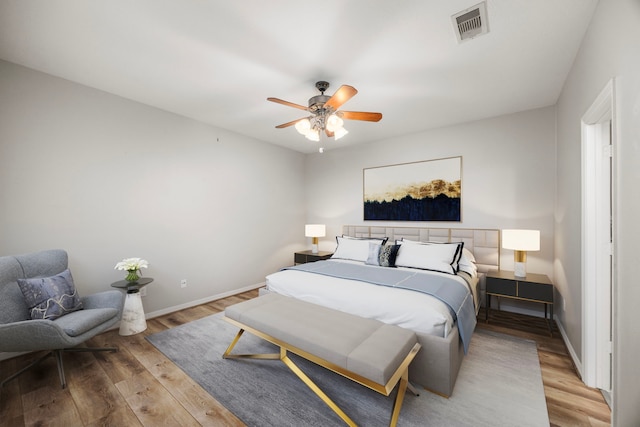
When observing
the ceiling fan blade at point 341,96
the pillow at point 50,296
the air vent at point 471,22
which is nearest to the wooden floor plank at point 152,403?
the pillow at point 50,296

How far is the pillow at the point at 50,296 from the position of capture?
2.17 metres

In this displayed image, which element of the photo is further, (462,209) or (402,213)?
(402,213)

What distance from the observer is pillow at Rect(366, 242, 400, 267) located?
11.5ft

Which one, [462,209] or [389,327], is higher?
[462,209]

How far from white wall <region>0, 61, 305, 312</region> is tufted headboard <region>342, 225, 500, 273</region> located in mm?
2507

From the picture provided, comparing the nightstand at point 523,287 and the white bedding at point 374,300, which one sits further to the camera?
the nightstand at point 523,287

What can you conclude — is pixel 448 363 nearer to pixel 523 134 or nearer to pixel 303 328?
pixel 303 328

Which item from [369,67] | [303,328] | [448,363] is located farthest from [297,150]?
[448,363]

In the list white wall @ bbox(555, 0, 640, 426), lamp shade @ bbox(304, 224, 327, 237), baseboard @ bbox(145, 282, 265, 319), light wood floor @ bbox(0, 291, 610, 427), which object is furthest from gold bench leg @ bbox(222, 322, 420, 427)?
lamp shade @ bbox(304, 224, 327, 237)

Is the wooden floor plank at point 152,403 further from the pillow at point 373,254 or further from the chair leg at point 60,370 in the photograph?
the pillow at point 373,254

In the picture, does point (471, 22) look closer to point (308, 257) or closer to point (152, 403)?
point (152, 403)

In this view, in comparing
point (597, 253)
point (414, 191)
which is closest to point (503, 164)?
point (414, 191)

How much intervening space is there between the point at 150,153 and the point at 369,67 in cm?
295

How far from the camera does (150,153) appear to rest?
11.0ft
